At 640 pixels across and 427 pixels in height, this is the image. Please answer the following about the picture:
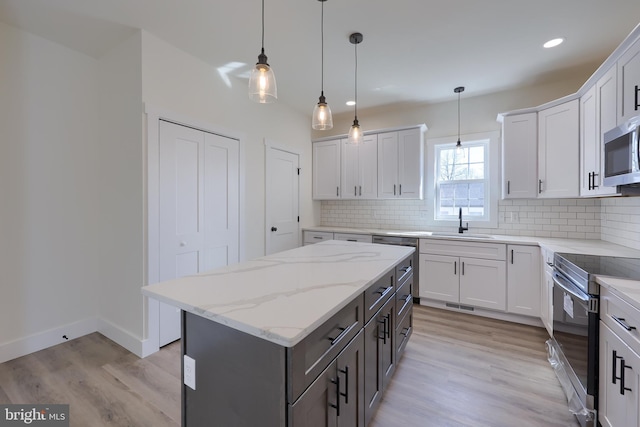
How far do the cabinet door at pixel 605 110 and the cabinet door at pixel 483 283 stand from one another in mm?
1180

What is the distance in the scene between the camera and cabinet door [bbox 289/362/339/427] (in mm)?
915

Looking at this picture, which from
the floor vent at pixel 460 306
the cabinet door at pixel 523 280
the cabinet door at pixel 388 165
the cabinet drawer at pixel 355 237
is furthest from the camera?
the cabinet door at pixel 388 165

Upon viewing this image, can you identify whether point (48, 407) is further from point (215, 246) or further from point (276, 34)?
point (276, 34)

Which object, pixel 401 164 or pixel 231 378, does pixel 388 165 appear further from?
pixel 231 378

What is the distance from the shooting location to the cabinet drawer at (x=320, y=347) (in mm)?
897

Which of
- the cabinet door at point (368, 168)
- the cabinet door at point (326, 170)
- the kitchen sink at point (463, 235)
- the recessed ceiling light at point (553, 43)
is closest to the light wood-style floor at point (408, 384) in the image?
the kitchen sink at point (463, 235)

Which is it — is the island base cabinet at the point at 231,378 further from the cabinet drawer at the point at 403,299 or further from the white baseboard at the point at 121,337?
the white baseboard at the point at 121,337

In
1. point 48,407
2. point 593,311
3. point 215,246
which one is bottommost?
point 48,407

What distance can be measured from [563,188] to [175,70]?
406 cm

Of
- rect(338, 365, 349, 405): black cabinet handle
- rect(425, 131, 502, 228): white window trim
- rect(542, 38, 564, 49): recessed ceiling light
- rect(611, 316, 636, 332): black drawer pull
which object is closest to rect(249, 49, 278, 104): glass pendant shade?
rect(338, 365, 349, 405): black cabinet handle

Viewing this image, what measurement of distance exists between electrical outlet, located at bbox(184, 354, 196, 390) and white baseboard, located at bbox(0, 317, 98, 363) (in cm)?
239

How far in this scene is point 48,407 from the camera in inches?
70.6

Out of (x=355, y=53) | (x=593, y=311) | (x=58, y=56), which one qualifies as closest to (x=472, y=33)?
(x=355, y=53)

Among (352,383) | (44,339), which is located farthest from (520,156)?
(44,339)
